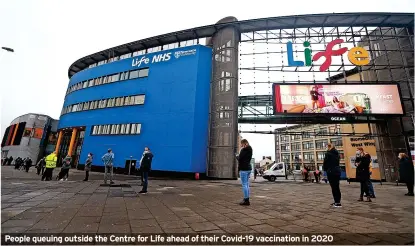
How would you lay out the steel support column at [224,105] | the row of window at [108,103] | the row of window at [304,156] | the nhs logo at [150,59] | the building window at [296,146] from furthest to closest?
the building window at [296,146] < the row of window at [304,156] < the row of window at [108,103] < the nhs logo at [150,59] < the steel support column at [224,105]

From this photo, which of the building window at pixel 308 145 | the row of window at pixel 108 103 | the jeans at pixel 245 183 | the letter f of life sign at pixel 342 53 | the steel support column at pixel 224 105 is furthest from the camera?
the building window at pixel 308 145

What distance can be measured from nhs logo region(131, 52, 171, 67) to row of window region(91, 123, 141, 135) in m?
6.95

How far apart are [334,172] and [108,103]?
24.2m

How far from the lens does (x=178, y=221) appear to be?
12.6 feet

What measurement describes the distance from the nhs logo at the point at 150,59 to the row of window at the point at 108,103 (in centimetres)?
391

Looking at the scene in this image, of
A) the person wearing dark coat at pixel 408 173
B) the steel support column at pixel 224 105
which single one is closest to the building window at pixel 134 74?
the steel support column at pixel 224 105

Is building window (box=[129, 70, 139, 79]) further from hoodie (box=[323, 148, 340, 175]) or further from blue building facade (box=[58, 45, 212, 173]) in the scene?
hoodie (box=[323, 148, 340, 175])

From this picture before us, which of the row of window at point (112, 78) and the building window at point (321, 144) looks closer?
the row of window at point (112, 78)

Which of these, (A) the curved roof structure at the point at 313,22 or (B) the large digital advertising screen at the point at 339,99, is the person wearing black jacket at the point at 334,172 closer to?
(B) the large digital advertising screen at the point at 339,99

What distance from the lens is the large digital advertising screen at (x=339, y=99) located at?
54.4ft

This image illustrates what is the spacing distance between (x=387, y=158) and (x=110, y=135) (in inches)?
1052
